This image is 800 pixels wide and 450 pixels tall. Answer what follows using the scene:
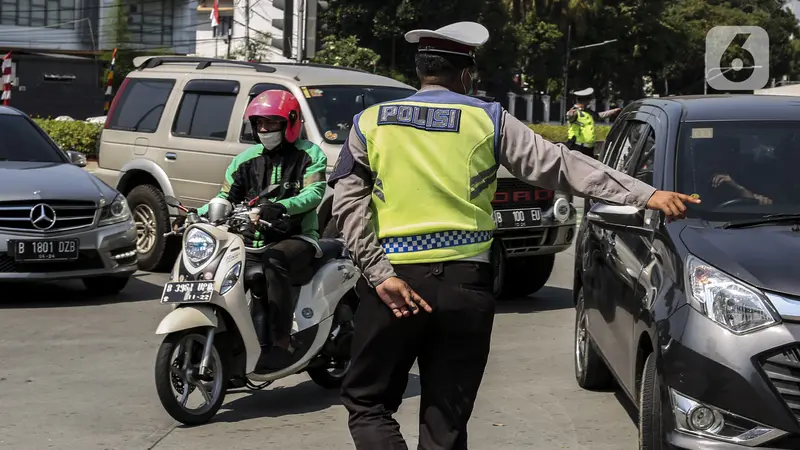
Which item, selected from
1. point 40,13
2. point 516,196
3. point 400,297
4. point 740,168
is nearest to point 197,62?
point 516,196

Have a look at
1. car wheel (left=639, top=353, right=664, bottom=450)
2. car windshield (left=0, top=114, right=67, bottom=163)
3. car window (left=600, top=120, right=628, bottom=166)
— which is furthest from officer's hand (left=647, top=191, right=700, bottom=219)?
car windshield (left=0, top=114, right=67, bottom=163)

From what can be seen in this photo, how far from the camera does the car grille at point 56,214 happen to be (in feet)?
32.8

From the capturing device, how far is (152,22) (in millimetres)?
84250

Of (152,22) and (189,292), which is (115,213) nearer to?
(189,292)

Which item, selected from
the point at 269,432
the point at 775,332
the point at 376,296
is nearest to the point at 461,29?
the point at 376,296

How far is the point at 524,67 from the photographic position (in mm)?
81250

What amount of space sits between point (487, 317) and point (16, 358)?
500 cm

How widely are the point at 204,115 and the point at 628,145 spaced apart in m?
5.62

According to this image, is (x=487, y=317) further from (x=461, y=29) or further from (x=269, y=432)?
(x=269, y=432)

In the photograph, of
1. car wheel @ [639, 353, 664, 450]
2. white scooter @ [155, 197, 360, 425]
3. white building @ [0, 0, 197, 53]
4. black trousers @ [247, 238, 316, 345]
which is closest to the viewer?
car wheel @ [639, 353, 664, 450]

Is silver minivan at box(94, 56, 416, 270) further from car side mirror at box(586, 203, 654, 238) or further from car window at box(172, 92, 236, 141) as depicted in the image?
car side mirror at box(586, 203, 654, 238)

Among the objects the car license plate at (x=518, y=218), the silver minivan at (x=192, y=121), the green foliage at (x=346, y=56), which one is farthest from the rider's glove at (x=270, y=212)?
the green foliage at (x=346, y=56)

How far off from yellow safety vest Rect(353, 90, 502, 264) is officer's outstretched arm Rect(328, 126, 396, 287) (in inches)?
2.2

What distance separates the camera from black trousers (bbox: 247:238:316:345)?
6.66 metres
